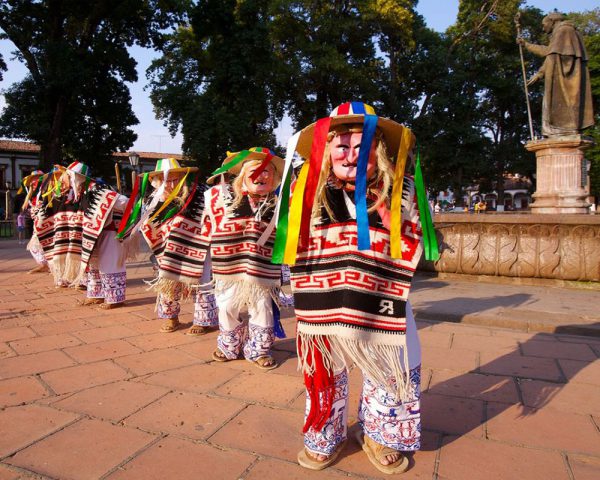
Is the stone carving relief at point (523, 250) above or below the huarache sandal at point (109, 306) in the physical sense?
above

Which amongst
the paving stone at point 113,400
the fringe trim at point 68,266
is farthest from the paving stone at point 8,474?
the fringe trim at point 68,266

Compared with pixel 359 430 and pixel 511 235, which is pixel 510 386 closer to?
pixel 359 430

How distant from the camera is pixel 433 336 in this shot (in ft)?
14.8

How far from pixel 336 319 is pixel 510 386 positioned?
184 centimetres

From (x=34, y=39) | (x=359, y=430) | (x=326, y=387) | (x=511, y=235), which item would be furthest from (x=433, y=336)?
(x=34, y=39)

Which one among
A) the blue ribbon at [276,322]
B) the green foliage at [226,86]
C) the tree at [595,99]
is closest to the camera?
the blue ribbon at [276,322]

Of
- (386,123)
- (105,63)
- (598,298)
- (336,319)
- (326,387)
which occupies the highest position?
(105,63)

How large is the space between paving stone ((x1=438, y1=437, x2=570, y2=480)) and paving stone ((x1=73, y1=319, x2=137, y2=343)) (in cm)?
329

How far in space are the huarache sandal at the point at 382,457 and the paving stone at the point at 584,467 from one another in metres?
0.80

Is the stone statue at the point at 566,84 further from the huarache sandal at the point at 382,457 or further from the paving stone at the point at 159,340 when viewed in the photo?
the huarache sandal at the point at 382,457

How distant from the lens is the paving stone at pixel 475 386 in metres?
3.04

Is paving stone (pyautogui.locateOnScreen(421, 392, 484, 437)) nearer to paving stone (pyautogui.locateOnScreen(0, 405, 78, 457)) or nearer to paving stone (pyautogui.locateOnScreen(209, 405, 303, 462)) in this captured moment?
paving stone (pyautogui.locateOnScreen(209, 405, 303, 462))

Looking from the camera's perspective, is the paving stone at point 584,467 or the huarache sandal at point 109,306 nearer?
the paving stone at point 584,467

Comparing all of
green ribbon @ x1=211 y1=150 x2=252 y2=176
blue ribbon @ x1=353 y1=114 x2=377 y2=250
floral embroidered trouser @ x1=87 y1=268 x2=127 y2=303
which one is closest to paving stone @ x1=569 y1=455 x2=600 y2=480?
blue ribbon @ x1=353 y1=114 x2=377 y2=250
